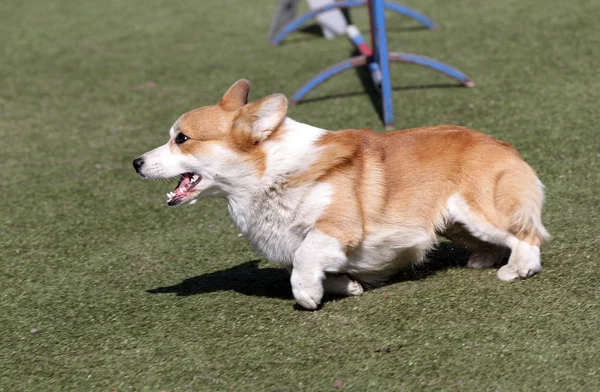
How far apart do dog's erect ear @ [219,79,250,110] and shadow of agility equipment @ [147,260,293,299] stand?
0.86 meters

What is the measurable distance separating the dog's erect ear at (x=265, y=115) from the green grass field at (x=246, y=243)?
2.55ft

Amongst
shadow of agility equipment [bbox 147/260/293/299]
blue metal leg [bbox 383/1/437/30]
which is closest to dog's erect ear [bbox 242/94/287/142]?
shadow of agility equipment [bbox 147/260/293/299]

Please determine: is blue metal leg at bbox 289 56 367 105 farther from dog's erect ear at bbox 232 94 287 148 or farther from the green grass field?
dog's erect ear at bbox 232 94 287 148

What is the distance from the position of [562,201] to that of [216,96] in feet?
12.2

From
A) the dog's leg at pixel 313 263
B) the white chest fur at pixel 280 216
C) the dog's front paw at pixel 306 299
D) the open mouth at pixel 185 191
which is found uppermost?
the open mouth at pixel 185 191

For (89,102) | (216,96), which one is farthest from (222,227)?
(89,102)

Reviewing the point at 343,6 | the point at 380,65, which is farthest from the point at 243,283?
the point at 343,6

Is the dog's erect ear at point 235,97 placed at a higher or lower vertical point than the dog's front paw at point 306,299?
higher

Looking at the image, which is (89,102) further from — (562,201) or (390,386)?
(390,386)

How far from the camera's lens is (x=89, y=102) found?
25.8 ft

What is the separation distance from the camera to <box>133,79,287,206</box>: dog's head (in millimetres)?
3773

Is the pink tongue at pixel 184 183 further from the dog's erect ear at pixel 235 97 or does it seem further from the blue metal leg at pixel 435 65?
the blue metal leg at pixel 435 65

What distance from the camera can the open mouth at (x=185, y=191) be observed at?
3.86 meters

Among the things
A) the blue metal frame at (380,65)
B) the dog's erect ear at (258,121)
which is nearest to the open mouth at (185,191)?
the dog's erect ear at (258,121)
